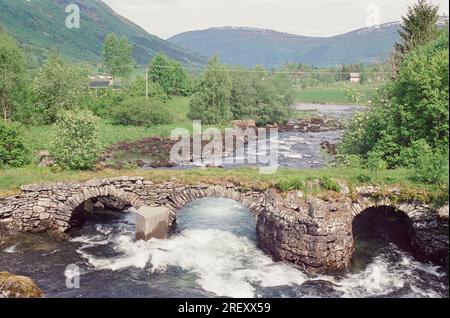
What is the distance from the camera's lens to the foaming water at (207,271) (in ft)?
71.0

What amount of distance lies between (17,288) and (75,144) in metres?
12.4

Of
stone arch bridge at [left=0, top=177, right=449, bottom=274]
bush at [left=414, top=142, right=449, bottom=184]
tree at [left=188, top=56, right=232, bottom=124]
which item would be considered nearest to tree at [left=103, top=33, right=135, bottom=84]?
tree at [left=188, top=56, right=232, bottom=124]

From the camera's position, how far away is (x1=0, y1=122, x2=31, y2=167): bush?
31.8 meters

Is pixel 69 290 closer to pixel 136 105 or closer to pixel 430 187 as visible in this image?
pixel 430 187

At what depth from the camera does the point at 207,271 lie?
24.0 m

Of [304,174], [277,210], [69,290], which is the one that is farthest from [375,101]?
[69,290]

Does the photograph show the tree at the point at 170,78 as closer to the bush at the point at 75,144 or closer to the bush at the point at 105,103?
the bush at the point at 105,103

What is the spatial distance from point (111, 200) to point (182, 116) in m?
43.1

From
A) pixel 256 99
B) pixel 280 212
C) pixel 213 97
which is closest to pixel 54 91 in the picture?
pixel 213 97

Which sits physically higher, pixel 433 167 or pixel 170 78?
pixel 170 78

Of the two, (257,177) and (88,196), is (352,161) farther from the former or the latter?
(88,196)

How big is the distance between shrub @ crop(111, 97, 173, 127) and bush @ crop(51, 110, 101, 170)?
36448mm

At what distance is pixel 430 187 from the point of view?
2497cm

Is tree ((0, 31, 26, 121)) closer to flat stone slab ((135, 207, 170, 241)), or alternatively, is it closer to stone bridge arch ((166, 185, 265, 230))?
flat stone slab ((135, 207, 170, 241))
